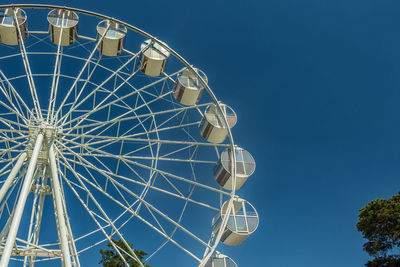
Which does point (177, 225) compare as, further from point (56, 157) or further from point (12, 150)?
point (12, 150)

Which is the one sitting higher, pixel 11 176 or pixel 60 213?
pixel 11 176

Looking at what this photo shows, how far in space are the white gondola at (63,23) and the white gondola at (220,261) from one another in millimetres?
9681

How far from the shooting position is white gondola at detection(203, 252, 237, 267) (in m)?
11.4

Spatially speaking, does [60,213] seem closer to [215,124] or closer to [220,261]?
[220,261]

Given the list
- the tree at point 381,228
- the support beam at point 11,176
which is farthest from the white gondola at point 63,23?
the tree at point 381,228

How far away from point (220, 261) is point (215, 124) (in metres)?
4.99

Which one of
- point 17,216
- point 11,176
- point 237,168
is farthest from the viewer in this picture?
point 237,168

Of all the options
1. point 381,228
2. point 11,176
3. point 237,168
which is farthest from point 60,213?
point 381,228

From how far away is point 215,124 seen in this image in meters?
14.1

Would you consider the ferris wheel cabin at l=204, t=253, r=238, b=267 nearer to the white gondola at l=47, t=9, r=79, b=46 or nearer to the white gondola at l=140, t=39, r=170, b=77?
the white gondola at l=140, t=39, r=170, b=77

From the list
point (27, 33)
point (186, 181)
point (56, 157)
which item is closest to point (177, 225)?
point (186, 181)

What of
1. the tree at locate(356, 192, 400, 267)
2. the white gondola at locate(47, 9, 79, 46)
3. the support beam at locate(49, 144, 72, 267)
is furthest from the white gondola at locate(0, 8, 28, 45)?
the tree at locate(356, 192, 400, 267)

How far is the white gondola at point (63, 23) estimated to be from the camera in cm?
1377

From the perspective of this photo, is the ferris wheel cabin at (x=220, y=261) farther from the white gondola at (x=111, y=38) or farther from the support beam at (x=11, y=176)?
the white gondola at (x=111, y=38)
